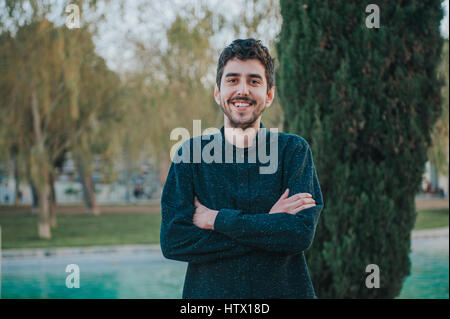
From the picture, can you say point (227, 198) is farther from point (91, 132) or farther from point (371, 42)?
point (91, 132)

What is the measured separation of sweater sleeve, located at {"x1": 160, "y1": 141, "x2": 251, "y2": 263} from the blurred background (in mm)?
2706

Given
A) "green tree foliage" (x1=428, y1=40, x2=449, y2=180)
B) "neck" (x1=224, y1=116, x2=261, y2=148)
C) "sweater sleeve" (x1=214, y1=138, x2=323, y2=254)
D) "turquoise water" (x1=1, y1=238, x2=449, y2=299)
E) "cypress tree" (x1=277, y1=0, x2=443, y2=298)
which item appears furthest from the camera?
"green tree foliage" (x1=428, y1=40, x2=449, y2=180)

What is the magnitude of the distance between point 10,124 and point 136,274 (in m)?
5.16

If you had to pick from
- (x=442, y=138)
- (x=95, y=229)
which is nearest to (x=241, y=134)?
(x=442, y=138)

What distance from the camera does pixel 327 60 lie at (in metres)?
4.37

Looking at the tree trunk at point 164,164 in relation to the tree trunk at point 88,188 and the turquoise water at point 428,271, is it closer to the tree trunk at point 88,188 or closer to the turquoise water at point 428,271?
the tree trunk at point 88,188

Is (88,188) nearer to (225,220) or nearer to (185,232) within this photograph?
(185,232)

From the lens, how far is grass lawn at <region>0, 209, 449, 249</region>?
11.7 metres

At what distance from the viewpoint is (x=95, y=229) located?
47.6ft

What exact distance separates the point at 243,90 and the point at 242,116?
0.09m

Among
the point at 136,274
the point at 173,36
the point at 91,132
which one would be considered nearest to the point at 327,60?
the point at 136,274

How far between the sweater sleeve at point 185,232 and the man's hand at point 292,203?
177 mm

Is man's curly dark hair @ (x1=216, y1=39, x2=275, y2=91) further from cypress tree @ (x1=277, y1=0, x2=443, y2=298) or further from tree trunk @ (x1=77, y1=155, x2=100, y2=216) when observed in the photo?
tree trunk @ (x1=77, y1=155, x2=100, y2=216)

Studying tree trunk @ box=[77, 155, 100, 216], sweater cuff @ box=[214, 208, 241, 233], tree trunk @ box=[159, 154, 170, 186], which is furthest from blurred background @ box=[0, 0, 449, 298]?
sweater cuff @ box=[214, 208, 241, 233]
